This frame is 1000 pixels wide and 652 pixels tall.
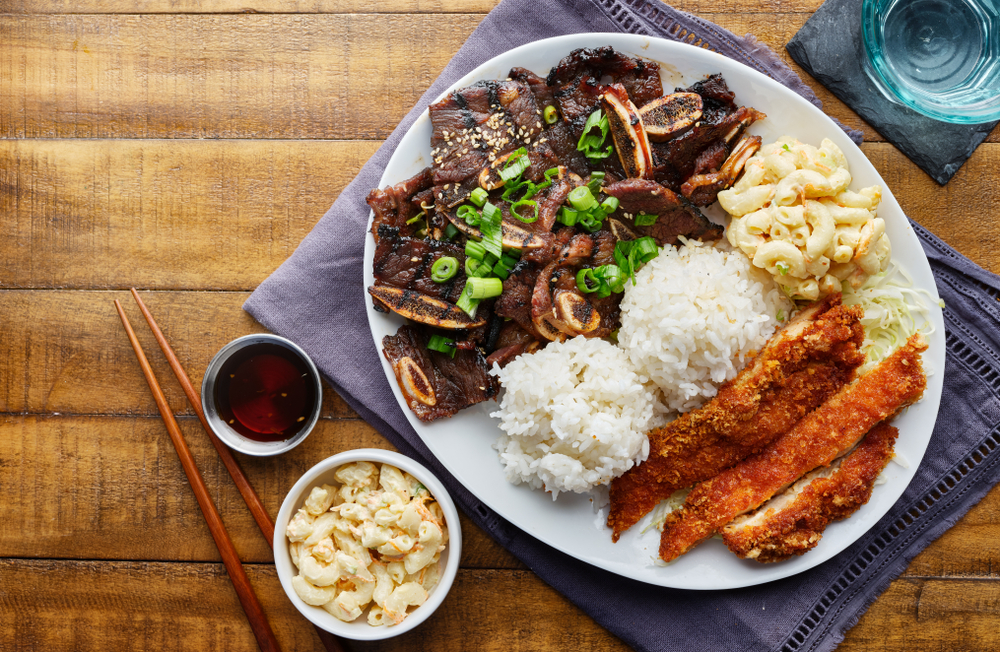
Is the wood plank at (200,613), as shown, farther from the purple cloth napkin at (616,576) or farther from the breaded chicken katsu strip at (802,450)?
the breaded chicken katsu strip at (802,450)

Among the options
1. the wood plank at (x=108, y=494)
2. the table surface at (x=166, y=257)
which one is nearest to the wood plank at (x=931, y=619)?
the table surface at (x=166, y=257)

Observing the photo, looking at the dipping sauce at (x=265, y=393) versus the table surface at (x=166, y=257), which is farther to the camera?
the table surface at (x=166, y=257)

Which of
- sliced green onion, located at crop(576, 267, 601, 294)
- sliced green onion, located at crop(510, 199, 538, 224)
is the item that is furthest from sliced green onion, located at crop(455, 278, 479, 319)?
sliced green onion, located at crop(576, 267, 601, 294)

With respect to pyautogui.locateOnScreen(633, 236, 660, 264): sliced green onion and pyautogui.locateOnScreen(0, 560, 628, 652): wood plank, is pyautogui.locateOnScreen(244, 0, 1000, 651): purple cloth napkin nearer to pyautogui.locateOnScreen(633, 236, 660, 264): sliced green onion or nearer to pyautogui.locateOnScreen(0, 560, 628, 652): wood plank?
pyautogui.locateOnScreen(0, 560, 628, 652): wood plank

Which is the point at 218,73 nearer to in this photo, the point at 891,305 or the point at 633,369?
the point at 633,369

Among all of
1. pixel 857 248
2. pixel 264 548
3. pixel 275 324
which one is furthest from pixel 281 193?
pixel 857 248
